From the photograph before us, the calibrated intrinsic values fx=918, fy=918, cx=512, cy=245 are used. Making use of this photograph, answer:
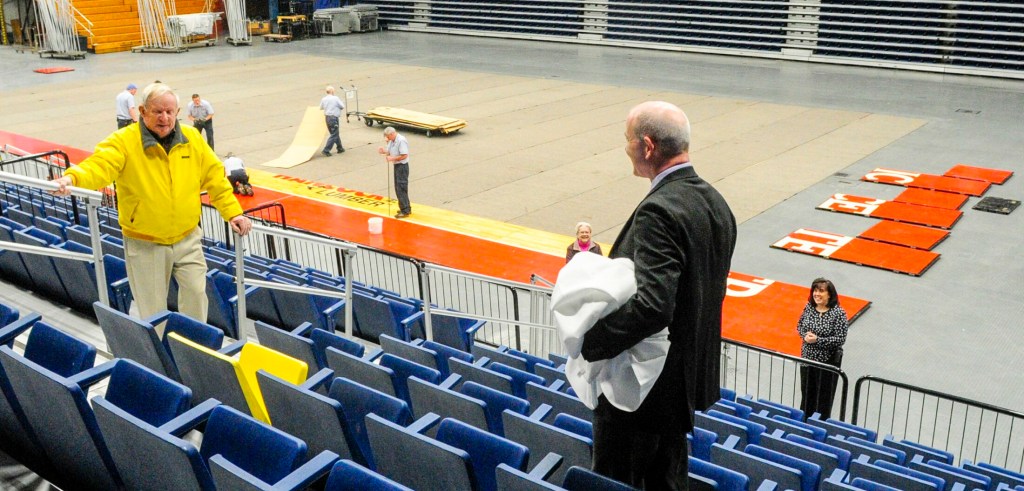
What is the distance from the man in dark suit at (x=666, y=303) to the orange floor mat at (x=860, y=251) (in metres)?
11.7

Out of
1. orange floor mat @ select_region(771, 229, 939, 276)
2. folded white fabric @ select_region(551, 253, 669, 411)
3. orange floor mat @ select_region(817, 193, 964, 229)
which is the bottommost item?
orange floor mat @ select_region(771, 229, 939, 276)

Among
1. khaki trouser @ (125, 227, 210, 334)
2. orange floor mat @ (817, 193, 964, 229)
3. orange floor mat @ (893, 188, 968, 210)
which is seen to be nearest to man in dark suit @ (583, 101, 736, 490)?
khaki trouser @ (125, 227, 210, 334)

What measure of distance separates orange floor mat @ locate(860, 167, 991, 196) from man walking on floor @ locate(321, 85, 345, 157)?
460 inches

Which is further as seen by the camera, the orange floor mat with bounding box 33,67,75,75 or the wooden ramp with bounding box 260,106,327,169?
the orange floor mat with bounding box 33,67,75,75

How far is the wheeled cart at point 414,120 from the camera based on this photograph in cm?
2347

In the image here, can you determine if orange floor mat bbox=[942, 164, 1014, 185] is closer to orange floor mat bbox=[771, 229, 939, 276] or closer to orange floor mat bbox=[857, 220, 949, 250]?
orange floor mat bbox=[857, 220, 949, 250]

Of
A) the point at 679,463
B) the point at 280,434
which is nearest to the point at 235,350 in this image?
the point at 280,434

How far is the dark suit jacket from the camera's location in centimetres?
315

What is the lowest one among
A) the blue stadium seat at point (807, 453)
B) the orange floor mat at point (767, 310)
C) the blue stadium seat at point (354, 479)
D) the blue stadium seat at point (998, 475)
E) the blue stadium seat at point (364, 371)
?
the orange floor mat at point (767, 310)

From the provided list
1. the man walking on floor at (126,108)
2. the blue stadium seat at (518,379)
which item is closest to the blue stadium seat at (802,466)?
the blue stadium seat at (518,379)

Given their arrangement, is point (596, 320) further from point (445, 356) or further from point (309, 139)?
point (309, 139)

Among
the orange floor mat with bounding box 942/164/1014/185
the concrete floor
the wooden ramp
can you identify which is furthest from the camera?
the wooden ramp

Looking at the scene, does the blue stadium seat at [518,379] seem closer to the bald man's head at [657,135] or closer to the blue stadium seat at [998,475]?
the bald man's head at [657,135]

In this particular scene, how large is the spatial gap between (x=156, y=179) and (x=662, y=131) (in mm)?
3812
